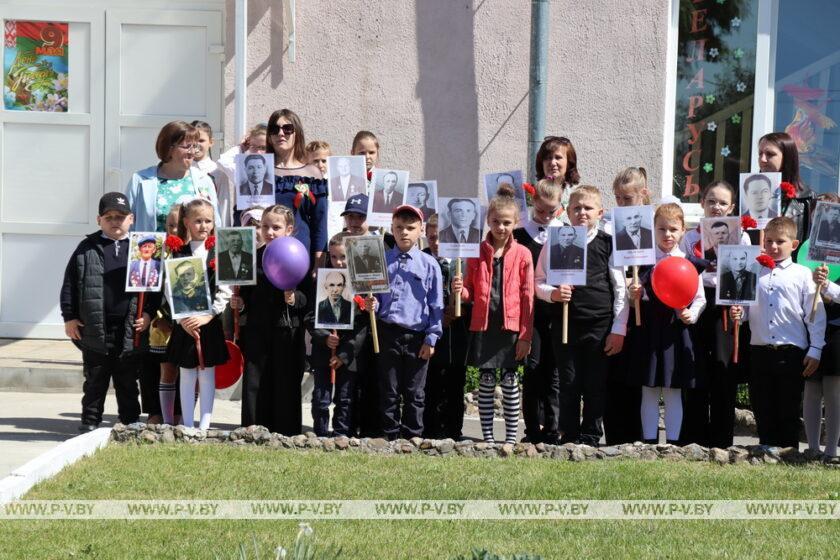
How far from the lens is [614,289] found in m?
7.81

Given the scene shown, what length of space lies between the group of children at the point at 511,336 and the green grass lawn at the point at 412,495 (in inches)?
28.2

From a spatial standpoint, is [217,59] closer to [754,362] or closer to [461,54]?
[461,54]

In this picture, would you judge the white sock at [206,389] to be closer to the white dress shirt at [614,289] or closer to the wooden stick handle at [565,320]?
the white dress shirt at [614,289]

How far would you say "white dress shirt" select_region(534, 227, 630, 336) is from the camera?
7727 millimetres

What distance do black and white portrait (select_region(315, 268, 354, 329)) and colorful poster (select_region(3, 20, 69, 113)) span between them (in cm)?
419

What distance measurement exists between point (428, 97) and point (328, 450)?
4.15m

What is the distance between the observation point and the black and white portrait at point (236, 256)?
770 centimetres

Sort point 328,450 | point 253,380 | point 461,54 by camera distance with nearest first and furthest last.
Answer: point 328,450 < point 253,380 < point 461,54

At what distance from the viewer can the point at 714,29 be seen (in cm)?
1080

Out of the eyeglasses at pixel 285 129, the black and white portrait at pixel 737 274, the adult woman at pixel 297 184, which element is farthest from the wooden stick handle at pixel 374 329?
the black and white portrait at pixel 737 274

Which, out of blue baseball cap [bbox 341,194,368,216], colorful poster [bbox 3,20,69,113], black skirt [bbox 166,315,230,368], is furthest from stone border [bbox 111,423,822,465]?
colorful poster [bbox 3,20,69,113]

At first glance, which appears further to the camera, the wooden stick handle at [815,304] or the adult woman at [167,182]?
the adult woman at [167,182]

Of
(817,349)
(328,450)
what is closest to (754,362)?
(817,349)

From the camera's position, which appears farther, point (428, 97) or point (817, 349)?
point (428, 97)
